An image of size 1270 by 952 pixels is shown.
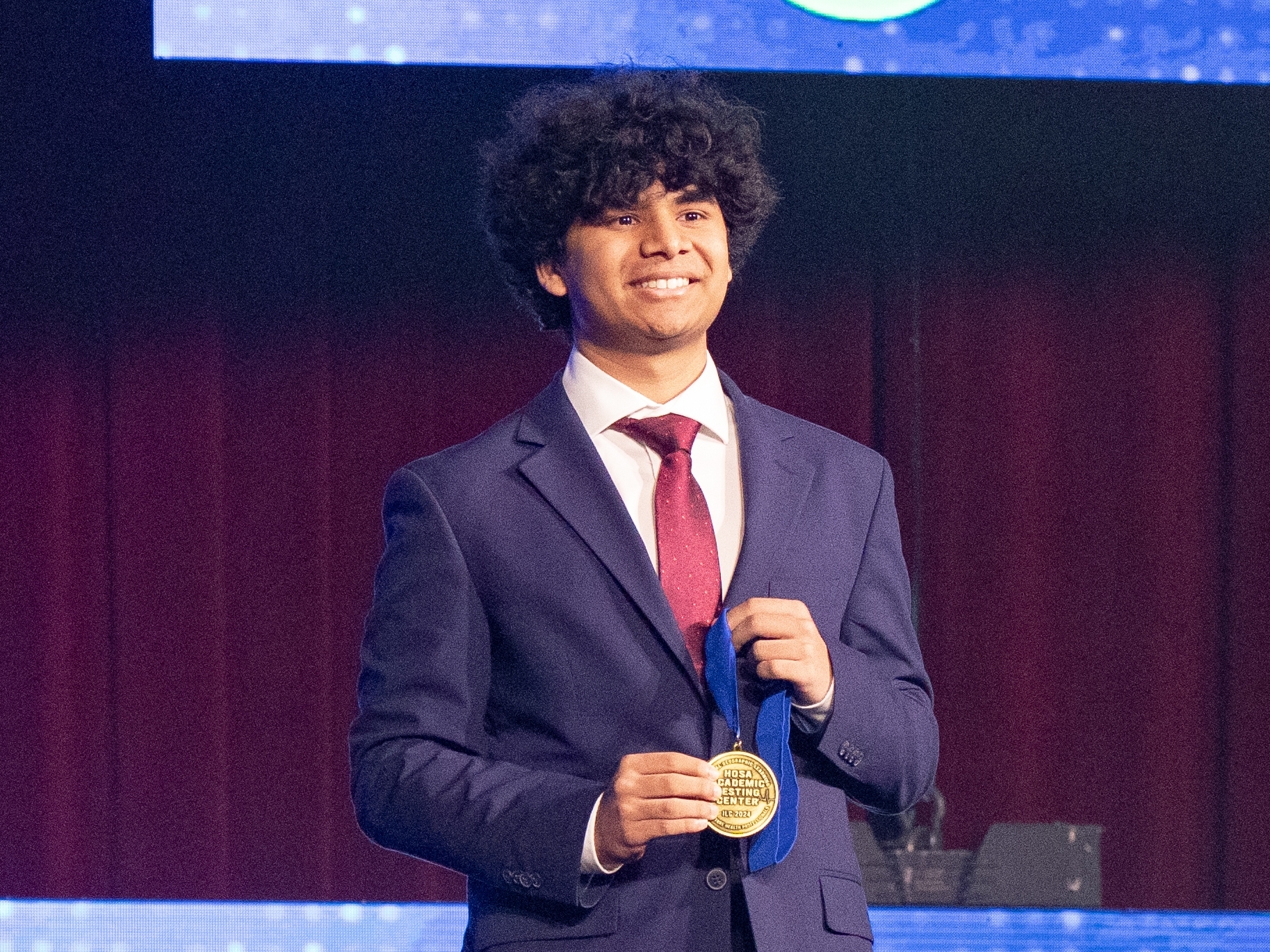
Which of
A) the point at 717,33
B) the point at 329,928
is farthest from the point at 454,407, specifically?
the point at 329,928

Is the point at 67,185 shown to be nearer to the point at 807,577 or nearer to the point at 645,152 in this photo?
the point at 645,152

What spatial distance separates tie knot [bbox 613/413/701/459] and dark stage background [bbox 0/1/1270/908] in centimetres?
218

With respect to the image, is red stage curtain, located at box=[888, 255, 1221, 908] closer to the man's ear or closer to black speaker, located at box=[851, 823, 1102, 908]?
black speaker, located at box=[851, 823, 1102, 908]

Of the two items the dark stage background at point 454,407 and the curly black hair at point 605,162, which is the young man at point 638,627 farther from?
the dark stage background at point 454,407

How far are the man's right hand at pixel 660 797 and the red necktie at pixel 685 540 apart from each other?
0.54 ft

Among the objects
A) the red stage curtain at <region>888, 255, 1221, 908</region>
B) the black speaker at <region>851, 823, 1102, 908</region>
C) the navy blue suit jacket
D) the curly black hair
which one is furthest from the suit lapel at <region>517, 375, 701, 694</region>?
the red stage curtain at <region>888, 255, 1221, 908</region>

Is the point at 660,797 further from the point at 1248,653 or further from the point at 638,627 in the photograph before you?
the point at 1248,653

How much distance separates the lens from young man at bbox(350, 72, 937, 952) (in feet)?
4.21

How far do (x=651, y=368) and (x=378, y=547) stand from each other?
225 cm

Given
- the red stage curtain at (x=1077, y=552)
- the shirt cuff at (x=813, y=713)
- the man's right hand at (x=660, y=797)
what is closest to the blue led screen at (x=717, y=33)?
the red stage curtain at (x=1077, y=552)

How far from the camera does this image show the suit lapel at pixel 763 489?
1381mm

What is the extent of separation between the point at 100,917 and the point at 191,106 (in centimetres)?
202

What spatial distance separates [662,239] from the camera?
1.47 metres

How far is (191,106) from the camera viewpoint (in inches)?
141
